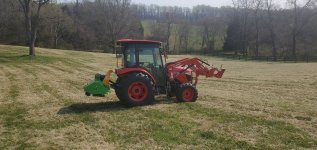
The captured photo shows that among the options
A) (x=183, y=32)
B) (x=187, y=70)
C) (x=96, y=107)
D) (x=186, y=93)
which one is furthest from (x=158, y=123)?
(x=183, y=32)

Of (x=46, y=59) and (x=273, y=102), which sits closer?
(x=273, y=102)

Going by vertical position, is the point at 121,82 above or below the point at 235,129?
above

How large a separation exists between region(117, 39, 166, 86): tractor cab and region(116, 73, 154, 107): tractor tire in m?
0.67

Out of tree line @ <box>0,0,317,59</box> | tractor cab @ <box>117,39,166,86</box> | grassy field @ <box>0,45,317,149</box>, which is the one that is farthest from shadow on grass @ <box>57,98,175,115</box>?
tree line @ <box>0,0,317,59</box>

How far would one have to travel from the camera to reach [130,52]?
14.3m

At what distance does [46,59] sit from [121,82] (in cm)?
2684

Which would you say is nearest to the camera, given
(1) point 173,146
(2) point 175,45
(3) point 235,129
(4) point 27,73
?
(1) point 173,146

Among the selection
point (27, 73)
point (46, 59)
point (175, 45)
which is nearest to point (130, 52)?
point (27, 73)

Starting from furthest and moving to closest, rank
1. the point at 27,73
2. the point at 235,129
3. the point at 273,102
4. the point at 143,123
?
the point at 27,73 < the point at 273,102 < the point at 143,123 < the point at 235,129

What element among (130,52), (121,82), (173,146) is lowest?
(173,146)

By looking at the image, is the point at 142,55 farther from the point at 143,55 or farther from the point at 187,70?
the point at 187,70

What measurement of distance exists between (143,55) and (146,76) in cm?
87

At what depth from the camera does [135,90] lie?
13.9 m

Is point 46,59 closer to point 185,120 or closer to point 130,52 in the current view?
point 130,52
